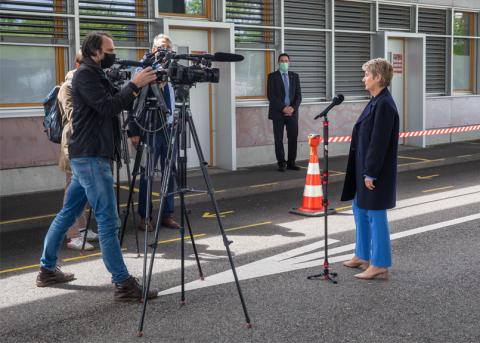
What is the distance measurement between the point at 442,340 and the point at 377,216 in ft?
5.33

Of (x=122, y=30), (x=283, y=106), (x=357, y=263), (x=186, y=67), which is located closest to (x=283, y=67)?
(x=283, y=106)

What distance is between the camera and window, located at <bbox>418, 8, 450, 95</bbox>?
1819 cm

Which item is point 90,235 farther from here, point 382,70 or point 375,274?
point 382,70

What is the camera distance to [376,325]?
17.0 feet

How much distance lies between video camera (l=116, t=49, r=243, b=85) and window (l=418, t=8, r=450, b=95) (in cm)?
1370

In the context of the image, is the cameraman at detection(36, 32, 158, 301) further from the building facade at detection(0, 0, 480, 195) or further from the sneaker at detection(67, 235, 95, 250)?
the building facade at detection(0, 0, 480, 195)

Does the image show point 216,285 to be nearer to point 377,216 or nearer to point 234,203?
point 377,216

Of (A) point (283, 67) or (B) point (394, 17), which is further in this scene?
(B) point (394, 17)

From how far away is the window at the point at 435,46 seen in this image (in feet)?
59.7

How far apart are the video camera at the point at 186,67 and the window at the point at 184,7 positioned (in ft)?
24.6

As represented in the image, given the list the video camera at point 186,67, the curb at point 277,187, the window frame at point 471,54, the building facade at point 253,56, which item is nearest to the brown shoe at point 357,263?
the video camera at point 186,67

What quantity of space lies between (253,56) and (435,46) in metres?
6.24

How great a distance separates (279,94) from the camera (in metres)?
13.5

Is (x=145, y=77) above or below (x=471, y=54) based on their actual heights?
below
